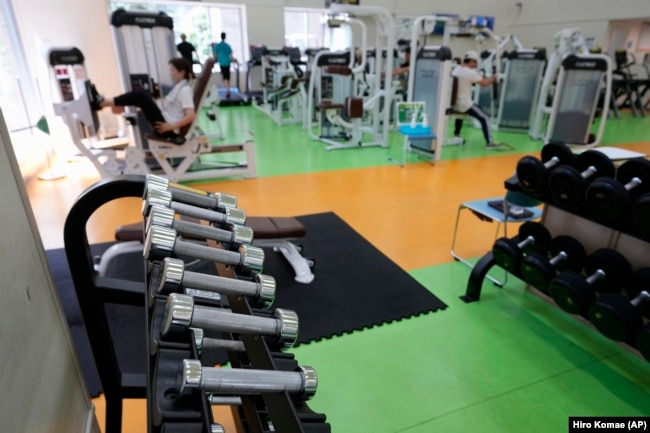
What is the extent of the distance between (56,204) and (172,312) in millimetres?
4223

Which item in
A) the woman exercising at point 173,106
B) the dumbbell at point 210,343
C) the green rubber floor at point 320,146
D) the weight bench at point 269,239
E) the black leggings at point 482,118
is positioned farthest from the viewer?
the black leggings at point 482,118

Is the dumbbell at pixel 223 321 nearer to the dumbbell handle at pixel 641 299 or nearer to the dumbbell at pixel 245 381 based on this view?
the dumbbell at pixel 245 381

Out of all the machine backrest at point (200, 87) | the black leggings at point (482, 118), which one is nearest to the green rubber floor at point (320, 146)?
the black leggings at point (482, 118)

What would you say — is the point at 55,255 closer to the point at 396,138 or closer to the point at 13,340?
the point at 13,340

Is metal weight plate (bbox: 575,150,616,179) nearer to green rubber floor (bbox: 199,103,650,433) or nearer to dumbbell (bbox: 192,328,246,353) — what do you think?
green rubber floor (bbox: 199,103,650,433)

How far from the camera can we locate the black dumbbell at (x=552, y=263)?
81.8 inches

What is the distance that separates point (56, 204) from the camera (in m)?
3.96

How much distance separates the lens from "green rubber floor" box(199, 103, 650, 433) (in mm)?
1721

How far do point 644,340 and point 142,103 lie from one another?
13.7 ft

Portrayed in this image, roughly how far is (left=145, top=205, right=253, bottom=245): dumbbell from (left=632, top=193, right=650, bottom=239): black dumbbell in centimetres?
167

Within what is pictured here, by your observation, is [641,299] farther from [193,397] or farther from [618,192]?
[193,397]

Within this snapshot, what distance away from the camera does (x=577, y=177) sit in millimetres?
1917

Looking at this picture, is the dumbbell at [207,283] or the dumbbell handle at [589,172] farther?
the dumbbell handle at [589,172]

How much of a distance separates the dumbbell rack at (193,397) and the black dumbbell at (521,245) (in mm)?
1907
